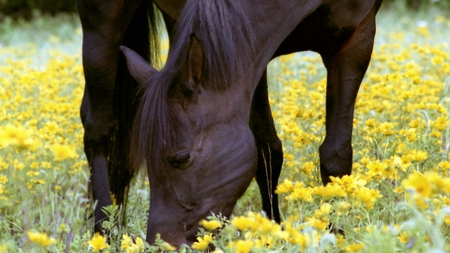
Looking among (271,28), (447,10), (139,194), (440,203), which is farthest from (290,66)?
(447,10)

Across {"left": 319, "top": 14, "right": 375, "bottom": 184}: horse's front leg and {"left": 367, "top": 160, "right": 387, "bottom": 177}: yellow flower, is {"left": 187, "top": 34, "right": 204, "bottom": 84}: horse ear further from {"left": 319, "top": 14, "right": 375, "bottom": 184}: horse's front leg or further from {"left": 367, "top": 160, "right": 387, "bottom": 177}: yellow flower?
{"left": 319, "top": 14, "right": 375, "bottom": 184}: horse's front leg

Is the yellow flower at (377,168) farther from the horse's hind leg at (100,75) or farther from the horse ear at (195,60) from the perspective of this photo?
the horse's hind leg at (100,75)

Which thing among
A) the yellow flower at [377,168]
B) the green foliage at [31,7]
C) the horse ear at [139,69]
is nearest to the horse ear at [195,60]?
the horse ear at [139,69]

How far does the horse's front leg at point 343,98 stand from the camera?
11.6 ft

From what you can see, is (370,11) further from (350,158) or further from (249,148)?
(249,148)

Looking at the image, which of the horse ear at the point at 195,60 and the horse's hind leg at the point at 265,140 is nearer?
the horse ear at the point at 195,60

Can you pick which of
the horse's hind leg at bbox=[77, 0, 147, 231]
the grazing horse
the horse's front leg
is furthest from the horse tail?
the horse's front leg

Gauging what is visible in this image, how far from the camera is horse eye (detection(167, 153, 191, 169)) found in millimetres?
2684

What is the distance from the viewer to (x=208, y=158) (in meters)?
2.74

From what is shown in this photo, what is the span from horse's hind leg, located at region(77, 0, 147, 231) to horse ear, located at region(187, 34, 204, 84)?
1290mm

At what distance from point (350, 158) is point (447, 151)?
0.74m

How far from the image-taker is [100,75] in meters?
3.97

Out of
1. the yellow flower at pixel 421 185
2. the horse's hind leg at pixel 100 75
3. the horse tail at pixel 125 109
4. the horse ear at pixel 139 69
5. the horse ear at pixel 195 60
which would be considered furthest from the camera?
the horse tail at pixel 125 109

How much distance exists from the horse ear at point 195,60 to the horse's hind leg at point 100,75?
1290 mm
